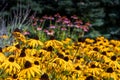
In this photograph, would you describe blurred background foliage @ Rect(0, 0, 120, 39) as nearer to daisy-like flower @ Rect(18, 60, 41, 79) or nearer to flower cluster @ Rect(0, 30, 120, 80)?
flower cluster @ Rect(0, 30, 120, 80)

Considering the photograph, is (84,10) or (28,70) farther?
(84,10)

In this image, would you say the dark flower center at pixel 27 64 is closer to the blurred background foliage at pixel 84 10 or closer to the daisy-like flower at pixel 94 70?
the daisy-like flower at pixel 94 70

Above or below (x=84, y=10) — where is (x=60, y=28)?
below

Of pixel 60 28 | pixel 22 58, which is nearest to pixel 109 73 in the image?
pixel 22 58

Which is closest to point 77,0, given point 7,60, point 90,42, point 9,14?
point 9,14

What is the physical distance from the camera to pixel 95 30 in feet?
30.9

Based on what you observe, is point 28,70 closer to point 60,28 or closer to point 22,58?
point 22,58

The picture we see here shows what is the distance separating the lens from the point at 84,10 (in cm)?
926

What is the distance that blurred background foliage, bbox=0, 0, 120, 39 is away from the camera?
9141mm

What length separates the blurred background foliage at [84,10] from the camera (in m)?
9.14

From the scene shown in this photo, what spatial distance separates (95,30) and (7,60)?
5959 mm

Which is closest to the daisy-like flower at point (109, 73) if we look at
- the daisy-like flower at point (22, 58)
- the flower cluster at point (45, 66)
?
the flower cluster at point (45, 66)

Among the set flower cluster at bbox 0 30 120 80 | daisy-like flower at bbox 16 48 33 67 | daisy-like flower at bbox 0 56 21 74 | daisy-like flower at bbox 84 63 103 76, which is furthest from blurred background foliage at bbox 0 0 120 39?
daisy-like flower at bbox 0 56 21 74

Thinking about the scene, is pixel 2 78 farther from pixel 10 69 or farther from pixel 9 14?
pixel 9 14
